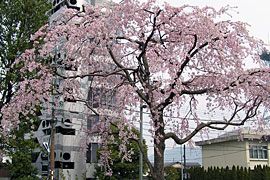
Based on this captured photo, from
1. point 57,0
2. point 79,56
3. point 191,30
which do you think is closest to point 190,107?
point 191,30

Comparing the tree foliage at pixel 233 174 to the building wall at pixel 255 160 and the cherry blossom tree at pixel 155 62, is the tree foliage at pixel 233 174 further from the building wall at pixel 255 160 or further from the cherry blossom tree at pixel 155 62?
the cherry blossom tree at pixel 155 62

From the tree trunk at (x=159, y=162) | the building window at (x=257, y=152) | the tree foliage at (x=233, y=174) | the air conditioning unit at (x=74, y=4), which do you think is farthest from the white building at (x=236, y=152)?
the tree trunk at (x=159, y=162)

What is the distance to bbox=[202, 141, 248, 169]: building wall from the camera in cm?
3141

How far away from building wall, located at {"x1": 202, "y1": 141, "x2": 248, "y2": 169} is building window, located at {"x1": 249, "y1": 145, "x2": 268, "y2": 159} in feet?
2.85

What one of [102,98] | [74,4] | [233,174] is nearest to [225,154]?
[233,174]

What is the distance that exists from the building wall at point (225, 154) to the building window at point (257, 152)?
2.85 ft

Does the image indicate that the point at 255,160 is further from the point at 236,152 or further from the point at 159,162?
the point at 159,162

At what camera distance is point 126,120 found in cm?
823

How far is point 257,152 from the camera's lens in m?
31.8

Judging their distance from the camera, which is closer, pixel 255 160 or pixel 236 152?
pixel 255 160

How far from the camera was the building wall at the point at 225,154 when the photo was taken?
31406 millimetres

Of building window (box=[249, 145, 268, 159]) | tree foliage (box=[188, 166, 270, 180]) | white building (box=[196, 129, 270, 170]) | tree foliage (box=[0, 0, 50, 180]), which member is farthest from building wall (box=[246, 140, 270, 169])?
tree foliage (box=[0, 0, 50, 180])

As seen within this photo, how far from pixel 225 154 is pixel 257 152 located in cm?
369

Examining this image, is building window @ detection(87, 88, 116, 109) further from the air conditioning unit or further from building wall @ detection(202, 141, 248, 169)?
building wall @ detection(202, 141, 248, 169)
